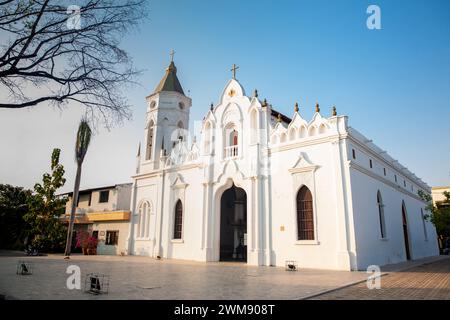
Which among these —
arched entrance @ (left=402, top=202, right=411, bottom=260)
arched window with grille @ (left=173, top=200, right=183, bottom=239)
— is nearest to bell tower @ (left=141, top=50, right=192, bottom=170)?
arched window with grille @ (left=173, top=200, right=183, bottom=239)

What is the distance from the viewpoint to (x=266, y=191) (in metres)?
18.0

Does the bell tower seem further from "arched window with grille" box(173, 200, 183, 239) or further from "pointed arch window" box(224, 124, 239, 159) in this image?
"pointed arch window" box(224, 124, 239, 159)

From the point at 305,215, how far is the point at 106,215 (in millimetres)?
18788

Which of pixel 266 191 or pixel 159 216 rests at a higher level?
pixel 266 191

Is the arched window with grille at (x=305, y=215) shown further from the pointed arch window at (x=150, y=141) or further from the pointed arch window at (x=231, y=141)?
the pointed arch window at (x=150, y=141)

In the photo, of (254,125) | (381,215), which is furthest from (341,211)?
(254,125)

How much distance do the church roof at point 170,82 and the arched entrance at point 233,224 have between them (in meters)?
10.3

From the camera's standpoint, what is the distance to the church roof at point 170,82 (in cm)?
2717

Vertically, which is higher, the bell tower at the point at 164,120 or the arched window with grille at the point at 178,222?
the bell tower at the point at 164,120

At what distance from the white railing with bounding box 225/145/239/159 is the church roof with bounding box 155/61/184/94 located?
946 cm

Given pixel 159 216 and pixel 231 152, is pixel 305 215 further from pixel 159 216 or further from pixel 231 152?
pixel 159 216

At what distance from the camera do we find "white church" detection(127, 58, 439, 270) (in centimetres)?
1569

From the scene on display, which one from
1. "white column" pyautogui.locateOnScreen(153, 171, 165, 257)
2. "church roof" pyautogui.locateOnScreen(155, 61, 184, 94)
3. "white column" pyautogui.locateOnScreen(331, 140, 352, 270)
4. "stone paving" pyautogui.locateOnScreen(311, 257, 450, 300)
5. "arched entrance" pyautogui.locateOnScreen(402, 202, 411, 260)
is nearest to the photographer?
"stone paving" pyautogui.locateOnScreen(311, 257, 450, 300)

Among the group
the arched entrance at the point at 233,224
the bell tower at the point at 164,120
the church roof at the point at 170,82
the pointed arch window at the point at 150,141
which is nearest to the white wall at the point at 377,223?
the arched entrance at the point at 233,224
